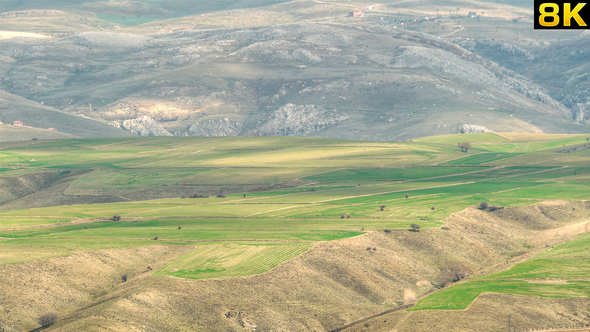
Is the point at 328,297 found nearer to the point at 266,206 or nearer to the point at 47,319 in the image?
the point at 47,319

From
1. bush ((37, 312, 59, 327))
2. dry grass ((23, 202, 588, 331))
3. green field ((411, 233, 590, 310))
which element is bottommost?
green field ((411, 233, 590, 310))

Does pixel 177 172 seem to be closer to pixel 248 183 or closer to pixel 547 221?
pixel 248 183

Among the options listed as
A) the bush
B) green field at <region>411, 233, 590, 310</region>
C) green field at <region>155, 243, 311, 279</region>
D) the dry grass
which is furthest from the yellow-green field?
the bush

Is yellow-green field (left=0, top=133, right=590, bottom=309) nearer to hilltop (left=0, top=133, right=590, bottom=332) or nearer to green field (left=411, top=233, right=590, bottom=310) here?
green field (left=411, top=233, right=590, bottom=310)

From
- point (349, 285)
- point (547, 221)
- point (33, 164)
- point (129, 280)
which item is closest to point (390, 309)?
point (349, 285)

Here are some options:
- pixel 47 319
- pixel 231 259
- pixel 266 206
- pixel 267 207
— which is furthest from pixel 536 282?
pixel 47 319

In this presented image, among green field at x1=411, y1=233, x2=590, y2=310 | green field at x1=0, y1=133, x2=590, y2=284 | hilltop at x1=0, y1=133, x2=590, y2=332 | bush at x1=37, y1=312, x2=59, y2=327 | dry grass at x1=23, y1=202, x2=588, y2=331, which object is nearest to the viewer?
bush at x1=37, y1=312, x2=59, y2=327
